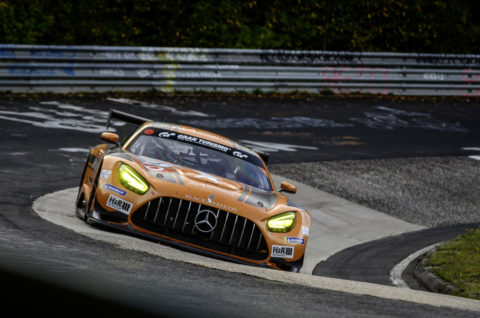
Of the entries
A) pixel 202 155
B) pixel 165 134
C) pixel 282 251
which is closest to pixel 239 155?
pixel 202 155

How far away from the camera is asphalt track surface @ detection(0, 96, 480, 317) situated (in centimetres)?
208

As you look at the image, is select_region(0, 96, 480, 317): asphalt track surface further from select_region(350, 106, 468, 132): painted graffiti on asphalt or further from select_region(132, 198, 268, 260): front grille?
select_region(132, 198, 268, 260): front grille

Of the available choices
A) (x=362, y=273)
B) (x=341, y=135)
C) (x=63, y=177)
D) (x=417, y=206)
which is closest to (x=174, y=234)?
(x=362, y=273)

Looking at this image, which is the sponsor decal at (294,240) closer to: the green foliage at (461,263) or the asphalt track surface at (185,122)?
the green foliage at (461,263)

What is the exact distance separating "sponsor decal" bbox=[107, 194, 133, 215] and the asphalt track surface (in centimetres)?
57

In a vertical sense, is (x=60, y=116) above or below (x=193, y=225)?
below

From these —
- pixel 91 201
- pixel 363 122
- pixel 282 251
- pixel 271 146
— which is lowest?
pixel 271 146

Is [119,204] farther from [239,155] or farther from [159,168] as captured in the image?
[239,155]

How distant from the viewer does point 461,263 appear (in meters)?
8.83

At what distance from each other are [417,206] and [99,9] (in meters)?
17.1

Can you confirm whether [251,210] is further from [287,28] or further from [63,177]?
[287,28]

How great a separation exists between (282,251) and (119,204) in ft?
5.31

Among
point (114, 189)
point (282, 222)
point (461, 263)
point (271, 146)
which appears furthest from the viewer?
point (271, 146)

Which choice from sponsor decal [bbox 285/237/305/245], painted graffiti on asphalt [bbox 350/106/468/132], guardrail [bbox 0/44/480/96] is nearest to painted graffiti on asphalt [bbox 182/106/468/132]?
painted graffiti on asphalt [bbox 350/106/468/132]
